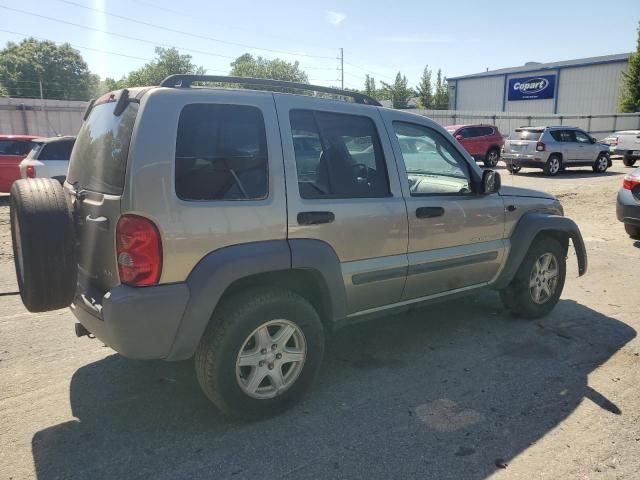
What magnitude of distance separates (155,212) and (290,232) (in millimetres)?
795

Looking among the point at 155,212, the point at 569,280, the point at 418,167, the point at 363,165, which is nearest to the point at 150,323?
the point at 155,212

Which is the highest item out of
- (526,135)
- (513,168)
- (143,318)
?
(526,135)

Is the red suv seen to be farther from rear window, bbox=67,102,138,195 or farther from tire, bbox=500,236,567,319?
rear window, bbox=67,102,138,195

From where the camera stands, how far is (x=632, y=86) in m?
37.2

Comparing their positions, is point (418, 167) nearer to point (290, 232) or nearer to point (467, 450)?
point (290, 232)

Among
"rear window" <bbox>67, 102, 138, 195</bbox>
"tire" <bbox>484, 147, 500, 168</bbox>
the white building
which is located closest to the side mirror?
"rear window" <bbox>67, 102, 138, 195</bbox>

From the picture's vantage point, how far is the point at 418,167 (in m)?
3.92

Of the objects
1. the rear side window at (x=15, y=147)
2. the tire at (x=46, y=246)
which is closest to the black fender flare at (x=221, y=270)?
the tire at (x=46, y=246)

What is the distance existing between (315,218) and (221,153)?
0.68m

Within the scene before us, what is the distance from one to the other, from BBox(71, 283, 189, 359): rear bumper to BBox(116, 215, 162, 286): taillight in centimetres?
7

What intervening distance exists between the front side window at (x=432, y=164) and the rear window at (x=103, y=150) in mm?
1904

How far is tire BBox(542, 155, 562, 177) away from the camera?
1869cm

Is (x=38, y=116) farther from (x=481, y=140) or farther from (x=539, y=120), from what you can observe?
(x=539, y=120)

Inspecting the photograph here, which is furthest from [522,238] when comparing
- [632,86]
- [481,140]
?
[632,86]
